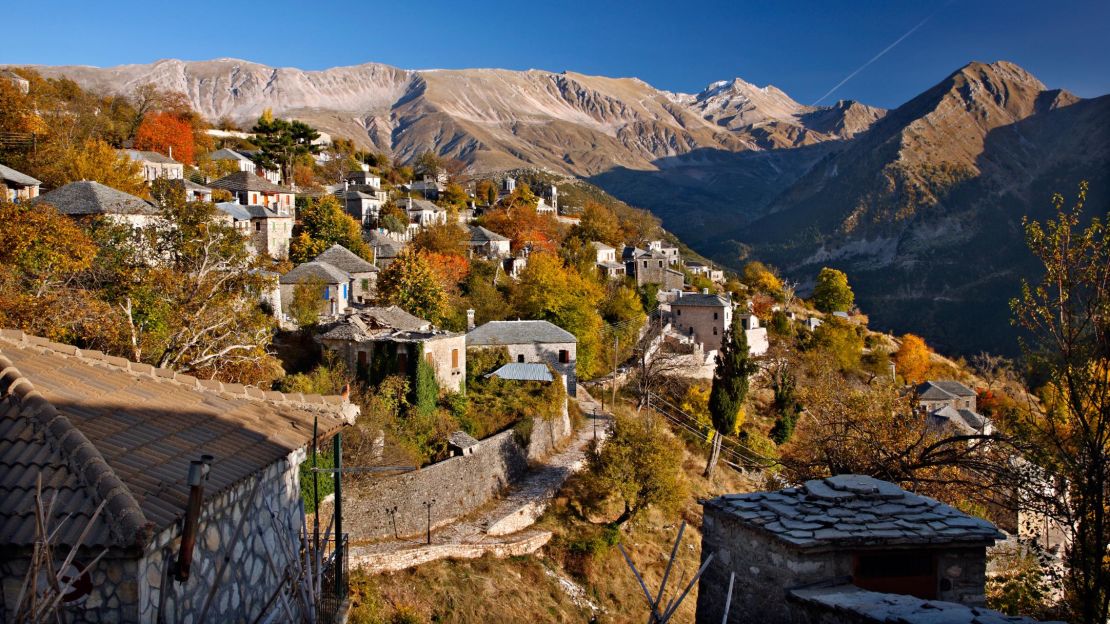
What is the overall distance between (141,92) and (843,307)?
2604 inches

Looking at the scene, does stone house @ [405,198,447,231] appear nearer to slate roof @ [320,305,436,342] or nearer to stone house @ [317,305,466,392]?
slate roof @ [320,305,436,342]

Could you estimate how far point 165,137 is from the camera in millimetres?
59906

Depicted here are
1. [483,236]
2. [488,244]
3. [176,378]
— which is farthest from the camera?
[483,236]

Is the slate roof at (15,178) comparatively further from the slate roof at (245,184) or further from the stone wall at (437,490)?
the stone wall at (437,490)


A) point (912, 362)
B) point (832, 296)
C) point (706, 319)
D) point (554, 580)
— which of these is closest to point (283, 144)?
point (706, 319)

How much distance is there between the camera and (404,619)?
16938 mm

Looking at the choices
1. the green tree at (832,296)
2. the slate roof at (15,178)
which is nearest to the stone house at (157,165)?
the slate roof at (15,178)

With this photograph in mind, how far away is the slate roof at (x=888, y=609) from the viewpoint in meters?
5.37

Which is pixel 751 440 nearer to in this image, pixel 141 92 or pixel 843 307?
pixel 843 307

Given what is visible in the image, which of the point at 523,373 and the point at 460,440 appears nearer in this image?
the point at 460,440

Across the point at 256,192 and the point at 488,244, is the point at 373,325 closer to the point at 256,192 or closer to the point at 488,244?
the point at 256,192

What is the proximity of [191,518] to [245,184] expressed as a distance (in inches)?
1870

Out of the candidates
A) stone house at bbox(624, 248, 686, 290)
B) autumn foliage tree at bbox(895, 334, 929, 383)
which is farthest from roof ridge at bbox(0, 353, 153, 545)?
autumn foliage tree at bbox(895, 334, 929, 383)

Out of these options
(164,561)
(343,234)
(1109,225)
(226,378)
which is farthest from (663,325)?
(164,561)
